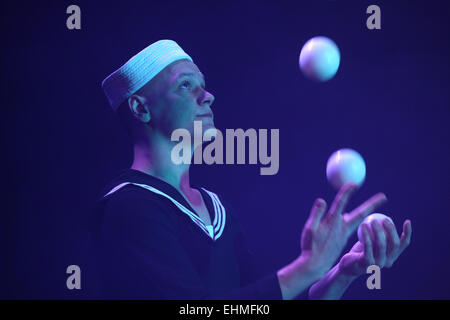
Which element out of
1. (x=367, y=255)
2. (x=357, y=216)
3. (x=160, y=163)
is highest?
(x=160, y=163)

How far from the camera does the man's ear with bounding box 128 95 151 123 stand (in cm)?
182

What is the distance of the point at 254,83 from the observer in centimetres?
211

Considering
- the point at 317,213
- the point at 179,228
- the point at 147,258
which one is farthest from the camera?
the point at 179,228

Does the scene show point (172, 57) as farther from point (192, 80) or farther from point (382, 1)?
point (382, 1)

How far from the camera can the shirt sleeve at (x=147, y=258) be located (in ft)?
4.74

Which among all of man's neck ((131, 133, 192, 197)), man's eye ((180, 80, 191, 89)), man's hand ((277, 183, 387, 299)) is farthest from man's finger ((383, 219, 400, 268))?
man's eye ((180, 80, 191, 89))

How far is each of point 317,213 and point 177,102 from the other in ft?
2.40

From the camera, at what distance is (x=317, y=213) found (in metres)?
1.30

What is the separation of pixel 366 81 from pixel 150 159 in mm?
953

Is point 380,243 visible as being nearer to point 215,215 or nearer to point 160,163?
point 215,215

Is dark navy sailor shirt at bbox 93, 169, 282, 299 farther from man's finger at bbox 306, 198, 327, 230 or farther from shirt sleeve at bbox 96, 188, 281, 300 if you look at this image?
man's finger at bbox 306, 198, 327, 230

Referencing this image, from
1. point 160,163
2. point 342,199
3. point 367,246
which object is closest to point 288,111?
point 160,163

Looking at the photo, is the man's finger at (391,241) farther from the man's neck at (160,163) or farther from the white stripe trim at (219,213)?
the man's neck at (160,163)
